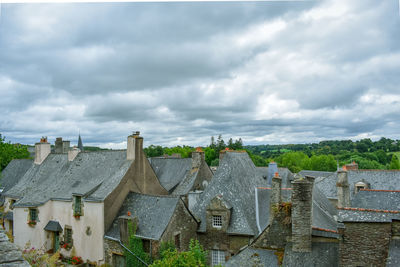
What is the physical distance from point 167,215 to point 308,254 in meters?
9.64

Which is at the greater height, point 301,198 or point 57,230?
point 301,198

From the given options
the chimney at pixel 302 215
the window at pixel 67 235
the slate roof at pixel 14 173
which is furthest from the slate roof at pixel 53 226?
the chimney at pixel 302 215

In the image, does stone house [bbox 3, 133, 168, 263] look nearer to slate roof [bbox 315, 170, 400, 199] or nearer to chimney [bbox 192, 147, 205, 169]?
chimney [bbox 192, 147, 205, 169]

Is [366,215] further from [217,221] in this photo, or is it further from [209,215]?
[209,215]

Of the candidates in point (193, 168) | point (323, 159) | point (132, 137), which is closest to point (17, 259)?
point (132, 137)

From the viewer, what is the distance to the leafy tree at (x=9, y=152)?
49.4 m

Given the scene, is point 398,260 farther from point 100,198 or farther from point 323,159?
point 323,159

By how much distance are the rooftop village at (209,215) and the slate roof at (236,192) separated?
0.07 metres

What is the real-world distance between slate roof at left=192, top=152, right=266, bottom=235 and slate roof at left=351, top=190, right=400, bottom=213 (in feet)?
23.3

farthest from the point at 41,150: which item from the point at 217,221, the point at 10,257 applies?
the point at 10,257

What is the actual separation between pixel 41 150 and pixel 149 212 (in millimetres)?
17742

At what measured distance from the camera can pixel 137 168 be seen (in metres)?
24.5

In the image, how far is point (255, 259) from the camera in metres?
14.4

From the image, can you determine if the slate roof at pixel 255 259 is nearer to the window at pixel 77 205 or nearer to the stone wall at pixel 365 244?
the stone wall at pixel 365 244
